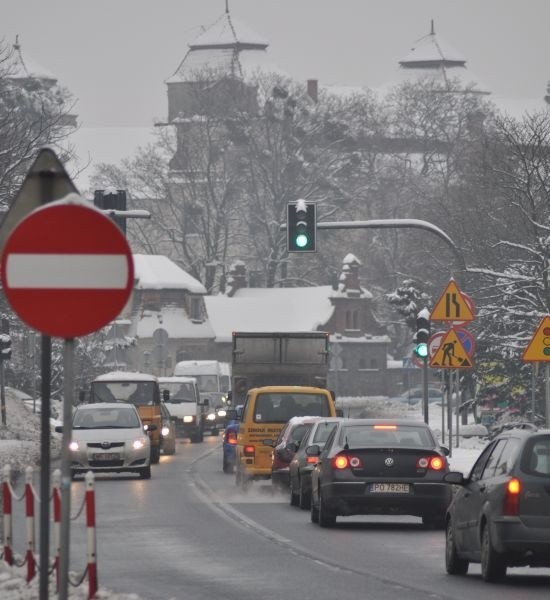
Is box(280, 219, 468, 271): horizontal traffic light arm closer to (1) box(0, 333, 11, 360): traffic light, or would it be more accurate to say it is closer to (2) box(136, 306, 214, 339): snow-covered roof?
(1) box(0, 333, 11, 360): traffic light

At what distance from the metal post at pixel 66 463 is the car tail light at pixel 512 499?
269 inches

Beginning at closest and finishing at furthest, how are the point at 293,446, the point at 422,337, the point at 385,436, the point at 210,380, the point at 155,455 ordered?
the point at 385,436
the point at 293,446
the point at 422,337
the point at 155,455
the point at 210,380

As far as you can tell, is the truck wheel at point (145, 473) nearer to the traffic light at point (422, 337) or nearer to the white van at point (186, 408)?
the traffic light at point (422, 337)

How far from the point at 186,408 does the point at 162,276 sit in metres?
70.1

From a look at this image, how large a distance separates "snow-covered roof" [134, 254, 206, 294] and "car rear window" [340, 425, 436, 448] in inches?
4241

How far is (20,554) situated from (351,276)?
113735mm

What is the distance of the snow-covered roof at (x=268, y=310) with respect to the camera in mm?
136875

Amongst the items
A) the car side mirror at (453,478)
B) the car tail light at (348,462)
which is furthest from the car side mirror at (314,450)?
the car side mirror at (453,478)

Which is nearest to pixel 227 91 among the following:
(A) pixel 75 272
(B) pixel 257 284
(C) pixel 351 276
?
(C) pixel 351 276

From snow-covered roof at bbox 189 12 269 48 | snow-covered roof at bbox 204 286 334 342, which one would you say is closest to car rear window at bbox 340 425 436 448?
snow-covered roof at bbox 204 286 334 342

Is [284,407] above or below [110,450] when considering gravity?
above

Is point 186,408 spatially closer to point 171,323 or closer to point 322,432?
point 322,432

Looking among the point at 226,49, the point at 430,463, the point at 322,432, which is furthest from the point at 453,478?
the point at 226,49

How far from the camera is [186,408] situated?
206ft
